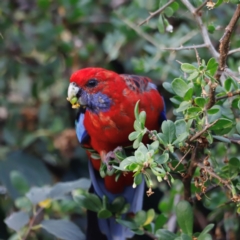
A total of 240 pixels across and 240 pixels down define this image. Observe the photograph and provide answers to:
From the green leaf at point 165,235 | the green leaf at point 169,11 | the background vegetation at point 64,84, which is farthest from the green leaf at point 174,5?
the green leaf at point 165,235

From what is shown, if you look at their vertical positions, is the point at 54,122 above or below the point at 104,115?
below

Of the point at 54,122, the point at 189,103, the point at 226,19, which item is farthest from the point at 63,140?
the point at 189,103

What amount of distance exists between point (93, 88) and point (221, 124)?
1.88ft

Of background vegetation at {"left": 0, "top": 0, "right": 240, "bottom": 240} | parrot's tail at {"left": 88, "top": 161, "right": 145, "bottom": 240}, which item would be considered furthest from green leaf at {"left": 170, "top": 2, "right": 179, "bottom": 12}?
parrot's tail at {"left": 88, "top": 161, "right": 145, "bottom": 240}

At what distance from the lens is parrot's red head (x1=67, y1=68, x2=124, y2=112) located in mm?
1642

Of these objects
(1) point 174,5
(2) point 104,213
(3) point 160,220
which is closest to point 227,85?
(1) point 174,5

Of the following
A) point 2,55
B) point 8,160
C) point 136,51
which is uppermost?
point 2,55

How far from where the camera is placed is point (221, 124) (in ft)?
3.93

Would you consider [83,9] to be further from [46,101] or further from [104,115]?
[104,115]

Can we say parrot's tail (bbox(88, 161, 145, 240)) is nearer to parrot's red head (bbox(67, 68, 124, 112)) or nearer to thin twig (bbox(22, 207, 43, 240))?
thin twig (bbox(22, 207, 43, 240))

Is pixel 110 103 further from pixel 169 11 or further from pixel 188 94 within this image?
pixel 188 94

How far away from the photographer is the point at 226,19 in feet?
8.04

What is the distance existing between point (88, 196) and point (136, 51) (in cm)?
122

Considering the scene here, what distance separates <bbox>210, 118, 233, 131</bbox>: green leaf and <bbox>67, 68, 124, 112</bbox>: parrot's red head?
527mm
